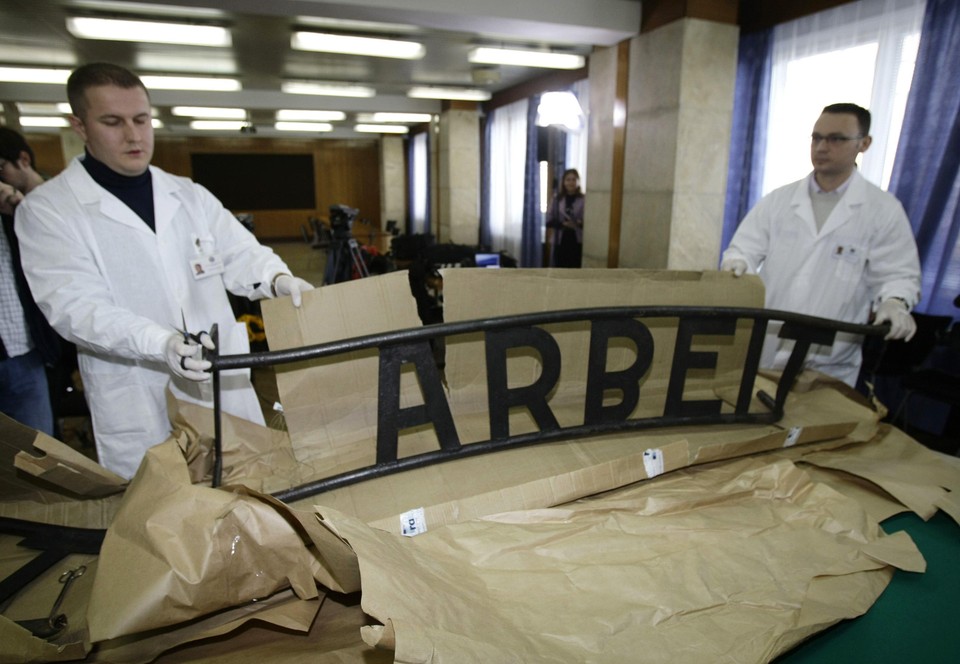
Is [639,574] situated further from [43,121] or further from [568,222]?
[43,121]

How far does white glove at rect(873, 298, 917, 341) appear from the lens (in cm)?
146

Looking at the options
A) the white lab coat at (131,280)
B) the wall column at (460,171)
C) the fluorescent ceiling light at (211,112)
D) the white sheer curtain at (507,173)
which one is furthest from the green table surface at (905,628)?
the fluorescent ceiling light at (211,112)

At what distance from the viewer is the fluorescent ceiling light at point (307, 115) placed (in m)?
9.19

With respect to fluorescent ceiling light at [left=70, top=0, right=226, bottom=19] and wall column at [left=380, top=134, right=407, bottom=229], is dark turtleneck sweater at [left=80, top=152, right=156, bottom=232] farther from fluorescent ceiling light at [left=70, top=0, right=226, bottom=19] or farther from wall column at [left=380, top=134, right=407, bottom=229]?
wall column at [left=380, top=134, right=407, bottom=229]

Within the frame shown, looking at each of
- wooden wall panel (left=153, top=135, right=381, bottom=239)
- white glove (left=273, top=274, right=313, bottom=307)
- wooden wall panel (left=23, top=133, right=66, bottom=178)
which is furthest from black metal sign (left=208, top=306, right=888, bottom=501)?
wooden wall panel (left=23, top=133, right=66, bottom=178)

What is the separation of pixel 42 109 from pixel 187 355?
1059 cm

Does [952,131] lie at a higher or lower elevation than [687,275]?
higher

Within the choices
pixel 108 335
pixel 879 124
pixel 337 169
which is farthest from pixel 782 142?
pixel 337 169

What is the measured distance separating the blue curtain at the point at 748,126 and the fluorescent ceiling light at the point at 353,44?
278cm

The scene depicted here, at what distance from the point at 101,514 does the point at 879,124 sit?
4.08 meters

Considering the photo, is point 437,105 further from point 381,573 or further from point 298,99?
point 381,573

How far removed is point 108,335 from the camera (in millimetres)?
1166

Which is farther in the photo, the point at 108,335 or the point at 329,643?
the point at 108,335

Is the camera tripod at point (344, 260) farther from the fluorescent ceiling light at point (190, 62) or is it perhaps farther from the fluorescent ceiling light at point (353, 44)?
the fluorescent ceiling light at point (190, 62)
